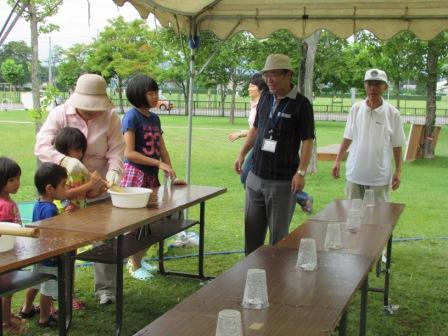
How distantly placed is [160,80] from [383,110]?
2666 centimetres

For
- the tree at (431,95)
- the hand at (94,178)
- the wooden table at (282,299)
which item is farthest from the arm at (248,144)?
the tree at (431,95)

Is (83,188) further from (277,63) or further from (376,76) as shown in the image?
(376,76)

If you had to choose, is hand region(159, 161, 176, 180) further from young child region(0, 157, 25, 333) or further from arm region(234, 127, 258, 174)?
young child region(0, 157, 25, 333)

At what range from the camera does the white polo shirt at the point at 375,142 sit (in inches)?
184

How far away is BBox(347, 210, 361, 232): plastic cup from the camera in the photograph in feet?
10.7

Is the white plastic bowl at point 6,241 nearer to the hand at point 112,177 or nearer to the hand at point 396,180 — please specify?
the hand at point 112,177

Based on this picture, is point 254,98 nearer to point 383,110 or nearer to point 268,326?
point 383,110

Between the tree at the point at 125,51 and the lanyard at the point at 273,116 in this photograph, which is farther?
the tree at the point at 125,51

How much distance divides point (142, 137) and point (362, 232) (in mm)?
1724

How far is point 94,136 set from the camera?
11.9 ft

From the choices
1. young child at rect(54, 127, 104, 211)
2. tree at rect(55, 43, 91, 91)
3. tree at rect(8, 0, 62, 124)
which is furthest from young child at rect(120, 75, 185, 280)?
tree at rect(55, 43, 91, 91)

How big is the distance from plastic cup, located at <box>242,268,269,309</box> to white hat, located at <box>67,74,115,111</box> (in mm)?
1880

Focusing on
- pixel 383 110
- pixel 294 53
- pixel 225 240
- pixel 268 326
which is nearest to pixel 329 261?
pixel 268 326

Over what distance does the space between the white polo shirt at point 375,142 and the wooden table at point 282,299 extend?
211 centimetres
